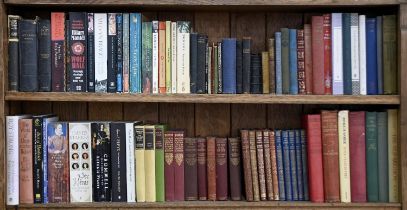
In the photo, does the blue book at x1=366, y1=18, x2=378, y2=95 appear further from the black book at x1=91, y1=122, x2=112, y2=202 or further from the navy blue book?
the black book at x1=91, y1=122, x2=112, y2=202

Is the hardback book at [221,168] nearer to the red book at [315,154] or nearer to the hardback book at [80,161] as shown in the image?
the red book at [315,154]

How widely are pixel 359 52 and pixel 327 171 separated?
1.30 feet

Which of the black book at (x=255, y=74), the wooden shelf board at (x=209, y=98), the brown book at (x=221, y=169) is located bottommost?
the brown book at (x=221, y=169)

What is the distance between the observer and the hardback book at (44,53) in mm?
1751

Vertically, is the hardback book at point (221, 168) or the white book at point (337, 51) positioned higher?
the white book at point (337, 51)

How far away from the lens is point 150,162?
1.76 meters

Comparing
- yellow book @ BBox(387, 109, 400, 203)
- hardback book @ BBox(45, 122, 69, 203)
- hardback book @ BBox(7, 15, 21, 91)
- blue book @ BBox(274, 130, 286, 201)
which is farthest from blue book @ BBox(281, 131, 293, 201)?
hardback book @ BBox(7, 15, 21, 91)

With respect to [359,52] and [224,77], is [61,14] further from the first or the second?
[359,52]

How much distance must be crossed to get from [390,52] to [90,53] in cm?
96

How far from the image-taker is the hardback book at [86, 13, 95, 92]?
68.9 inches

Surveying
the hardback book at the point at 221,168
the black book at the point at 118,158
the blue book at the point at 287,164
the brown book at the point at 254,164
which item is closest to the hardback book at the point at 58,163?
the black book at the point at 118,158

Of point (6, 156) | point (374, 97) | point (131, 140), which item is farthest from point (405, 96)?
point (6, 156)

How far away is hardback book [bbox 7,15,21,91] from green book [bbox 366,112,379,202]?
1.14m

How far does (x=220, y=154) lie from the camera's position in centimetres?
179
